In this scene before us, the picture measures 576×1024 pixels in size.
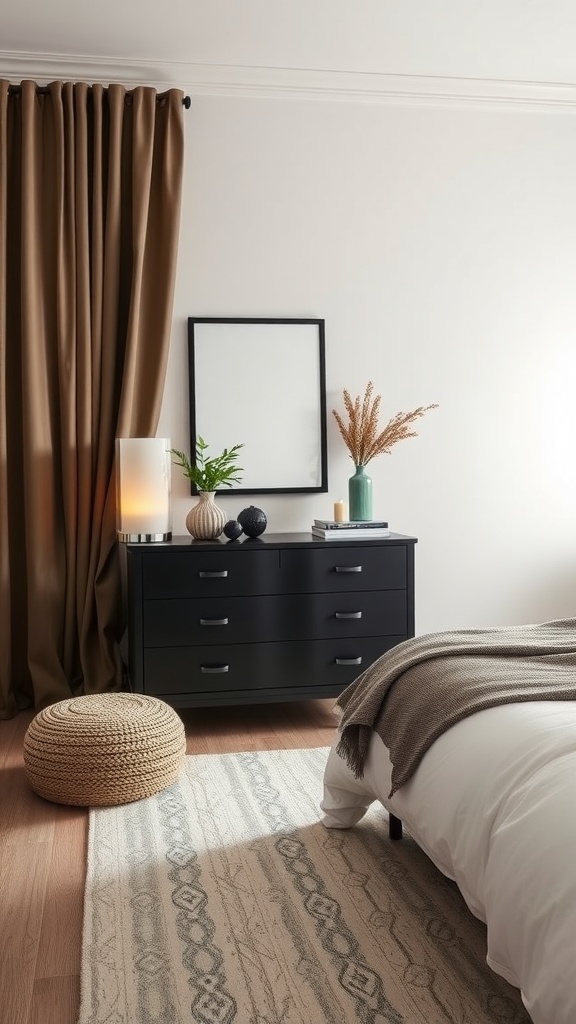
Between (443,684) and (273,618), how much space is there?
5.47 ft

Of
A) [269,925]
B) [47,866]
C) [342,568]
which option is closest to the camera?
[269,925]

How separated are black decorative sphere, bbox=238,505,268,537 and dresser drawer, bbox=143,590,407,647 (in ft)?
0.97

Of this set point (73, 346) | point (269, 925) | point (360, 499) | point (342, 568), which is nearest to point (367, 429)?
point (360, 499)

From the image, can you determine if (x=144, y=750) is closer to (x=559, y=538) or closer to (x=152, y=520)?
(x=152, y=520)

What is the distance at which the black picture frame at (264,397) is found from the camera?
4.18 metres

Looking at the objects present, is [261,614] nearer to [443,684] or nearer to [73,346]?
[73,346]

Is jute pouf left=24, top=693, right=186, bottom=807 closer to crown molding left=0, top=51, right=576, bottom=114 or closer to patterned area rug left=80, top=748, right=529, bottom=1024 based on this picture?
patterned area rug left=80, top=748, right=529, bottom=1024

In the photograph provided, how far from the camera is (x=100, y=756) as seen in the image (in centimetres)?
284

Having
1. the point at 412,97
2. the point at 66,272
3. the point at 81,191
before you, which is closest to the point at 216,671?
the point at 66,272

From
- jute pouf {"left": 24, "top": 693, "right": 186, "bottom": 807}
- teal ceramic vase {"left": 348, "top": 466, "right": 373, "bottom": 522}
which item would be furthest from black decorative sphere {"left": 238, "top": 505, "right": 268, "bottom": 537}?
jute pouf {"left": 24, "top": 693, "right": 186, "bottom": 807}

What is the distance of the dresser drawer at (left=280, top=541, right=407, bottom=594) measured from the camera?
12.5 ft

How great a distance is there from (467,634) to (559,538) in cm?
221

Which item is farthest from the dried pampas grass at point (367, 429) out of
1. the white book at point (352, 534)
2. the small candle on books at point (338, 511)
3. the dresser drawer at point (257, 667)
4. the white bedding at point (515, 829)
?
the white bedding at point (515, 829)

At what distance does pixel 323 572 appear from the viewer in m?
3.82
